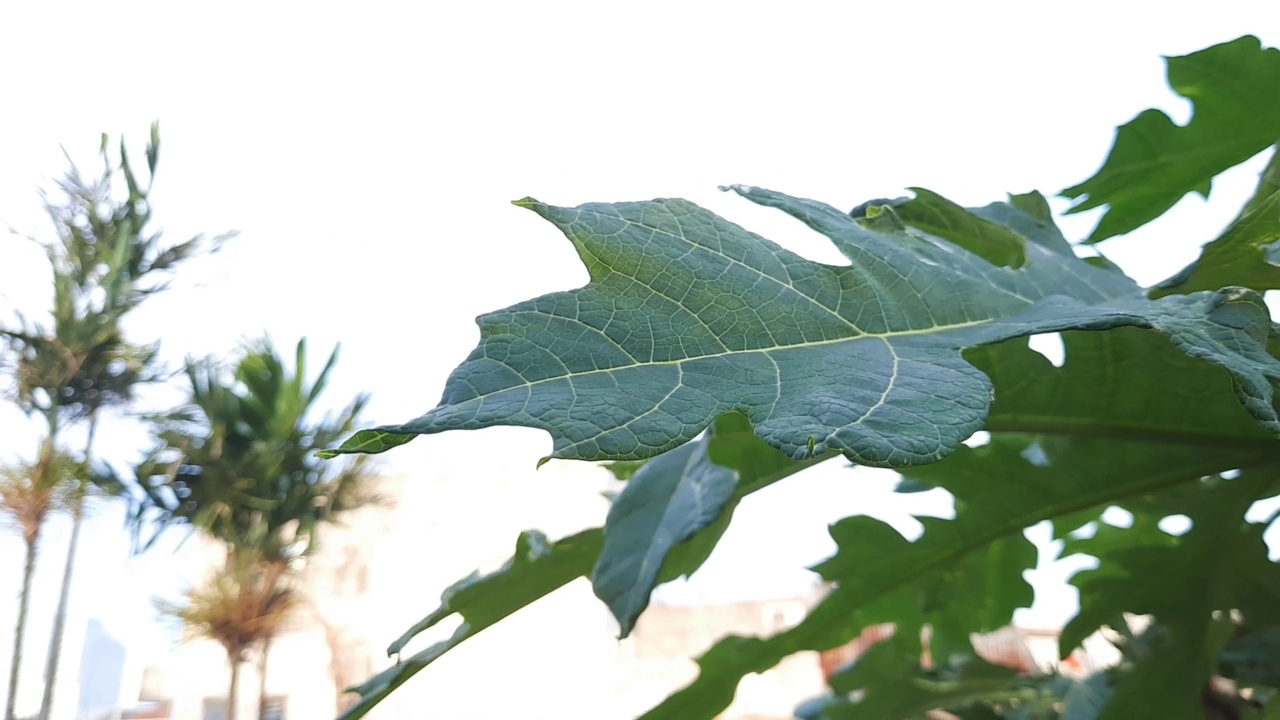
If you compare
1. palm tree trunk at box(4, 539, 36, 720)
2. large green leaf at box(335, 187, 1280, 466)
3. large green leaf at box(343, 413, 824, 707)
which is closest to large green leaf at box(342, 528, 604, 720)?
large green leaf at box(343, 413, 824, 707)

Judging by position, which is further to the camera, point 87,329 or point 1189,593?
point 87,329

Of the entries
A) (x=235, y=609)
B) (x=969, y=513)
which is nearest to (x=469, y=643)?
(x=235, y=609)

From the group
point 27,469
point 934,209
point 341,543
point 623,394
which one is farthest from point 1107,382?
point 341,543

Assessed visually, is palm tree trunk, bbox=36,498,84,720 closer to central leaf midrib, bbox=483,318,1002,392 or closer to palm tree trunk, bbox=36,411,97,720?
palm tree trunk, bbox=36,411,97,720

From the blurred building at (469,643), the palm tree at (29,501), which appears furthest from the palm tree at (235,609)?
the palm tree at (29,501)

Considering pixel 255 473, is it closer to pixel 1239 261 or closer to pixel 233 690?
pixel 233 690

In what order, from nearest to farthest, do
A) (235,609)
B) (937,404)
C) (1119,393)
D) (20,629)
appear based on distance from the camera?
(937,404) → (1119,393) → (20,629) → (235,609)

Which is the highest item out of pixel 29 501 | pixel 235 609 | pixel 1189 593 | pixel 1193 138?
pixel 29 501

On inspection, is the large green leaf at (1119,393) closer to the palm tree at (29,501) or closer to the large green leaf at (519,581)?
the large green leaf at (519,581)
